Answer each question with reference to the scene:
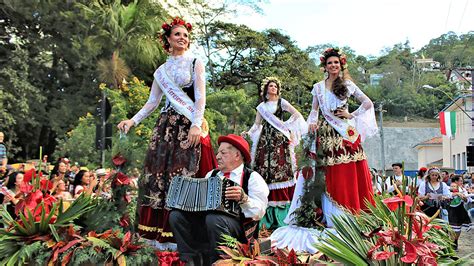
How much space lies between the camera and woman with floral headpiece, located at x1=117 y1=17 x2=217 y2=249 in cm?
539

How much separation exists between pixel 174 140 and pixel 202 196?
3.61ft

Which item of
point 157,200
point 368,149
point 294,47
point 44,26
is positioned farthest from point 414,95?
point 157,200

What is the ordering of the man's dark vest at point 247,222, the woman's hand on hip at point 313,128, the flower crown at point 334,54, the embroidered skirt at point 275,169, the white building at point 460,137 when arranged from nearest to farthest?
1. the man's dark vest at point 247,222
2. the woman's hand on hip at point 313,128
3. the flower crown at point 334,54
4. the embroidered skirt at point 275,169
5. the white building at point 460,137

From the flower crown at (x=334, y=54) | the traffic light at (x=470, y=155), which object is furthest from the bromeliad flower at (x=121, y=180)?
the traffic light at (x=470, y=155)

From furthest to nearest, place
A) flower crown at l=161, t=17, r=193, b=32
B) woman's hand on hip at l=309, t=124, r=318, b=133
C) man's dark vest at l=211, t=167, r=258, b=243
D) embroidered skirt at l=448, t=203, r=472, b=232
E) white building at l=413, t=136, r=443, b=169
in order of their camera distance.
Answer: white building at l=413, t=136, r=443, b=169 → embroidered skirt at l=448, t=203, r=472, b=232 → woman's hand on hip at l=309, t=124, r=318, b=133 → flower crown at l=161, t=17, r=193, b=32 → man's dark vest at l=211, t=167, r=258, b=243

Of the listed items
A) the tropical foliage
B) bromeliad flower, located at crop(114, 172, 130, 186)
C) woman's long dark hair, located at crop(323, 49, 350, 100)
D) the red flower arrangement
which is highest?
woman's long dark hair, located at crop(323, 49, 350, 100)

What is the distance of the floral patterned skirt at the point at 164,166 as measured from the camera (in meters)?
5.38

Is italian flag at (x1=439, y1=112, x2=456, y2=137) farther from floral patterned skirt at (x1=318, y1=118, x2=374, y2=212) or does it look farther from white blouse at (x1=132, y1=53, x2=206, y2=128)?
white blouse at (x1=132, y1=53, x2=206, y2=128)

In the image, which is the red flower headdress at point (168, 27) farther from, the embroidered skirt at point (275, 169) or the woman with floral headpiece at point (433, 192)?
the woman with floral headpiece at point (433, 192)

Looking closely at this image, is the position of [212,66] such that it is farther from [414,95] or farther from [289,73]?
[414,95]

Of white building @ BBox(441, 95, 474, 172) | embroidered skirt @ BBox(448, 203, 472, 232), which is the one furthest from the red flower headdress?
white building @ BBox(441, 95, 474, 172)

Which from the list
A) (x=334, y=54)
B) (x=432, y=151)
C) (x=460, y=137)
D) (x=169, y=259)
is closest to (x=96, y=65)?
(x=334, y=54)

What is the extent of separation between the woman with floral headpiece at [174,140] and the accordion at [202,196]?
29.6 inches

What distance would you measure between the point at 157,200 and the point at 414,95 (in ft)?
301
